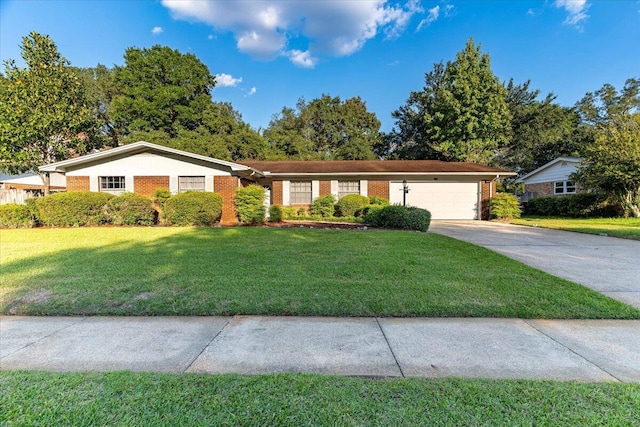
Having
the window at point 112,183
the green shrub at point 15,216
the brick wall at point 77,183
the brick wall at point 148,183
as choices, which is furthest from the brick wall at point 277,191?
the green shrub at point 15,216

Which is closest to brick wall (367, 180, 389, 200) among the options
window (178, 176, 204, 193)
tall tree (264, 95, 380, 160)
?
window (178, 176, 204, 193)

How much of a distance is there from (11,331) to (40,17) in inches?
502

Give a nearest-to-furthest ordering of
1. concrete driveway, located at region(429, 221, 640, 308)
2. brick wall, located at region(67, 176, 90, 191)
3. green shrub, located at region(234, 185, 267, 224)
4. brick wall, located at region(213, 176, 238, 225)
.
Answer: concrete driveway, located at region(429, 221, 640, 308) → green shrub, located at region(234, 185, 267, 224) → brick wall, located at region(213, 176, 238, 225) → brick wall, located at region(67, 176, 90, 191)

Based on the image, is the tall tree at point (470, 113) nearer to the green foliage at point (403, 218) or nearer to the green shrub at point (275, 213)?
the green foliage at point (403, 218)

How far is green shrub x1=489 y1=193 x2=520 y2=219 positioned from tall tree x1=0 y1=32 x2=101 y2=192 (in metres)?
23.2

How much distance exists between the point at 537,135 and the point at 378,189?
21.7 metres

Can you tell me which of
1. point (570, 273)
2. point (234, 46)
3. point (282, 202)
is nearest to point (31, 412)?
point (570, 273)

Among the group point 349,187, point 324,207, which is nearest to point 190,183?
point 324,207

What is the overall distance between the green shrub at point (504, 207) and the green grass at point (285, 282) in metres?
10.9

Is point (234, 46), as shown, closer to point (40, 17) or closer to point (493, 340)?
point (40, 17)

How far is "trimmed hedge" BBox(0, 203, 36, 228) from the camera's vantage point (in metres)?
11.1

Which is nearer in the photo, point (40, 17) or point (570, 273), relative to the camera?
point (570, 273)

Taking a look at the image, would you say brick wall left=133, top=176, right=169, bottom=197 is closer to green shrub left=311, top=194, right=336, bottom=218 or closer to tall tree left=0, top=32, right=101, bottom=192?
tall tree left=0, top=32, right=101, bottom=192

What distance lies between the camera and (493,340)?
3.14m
